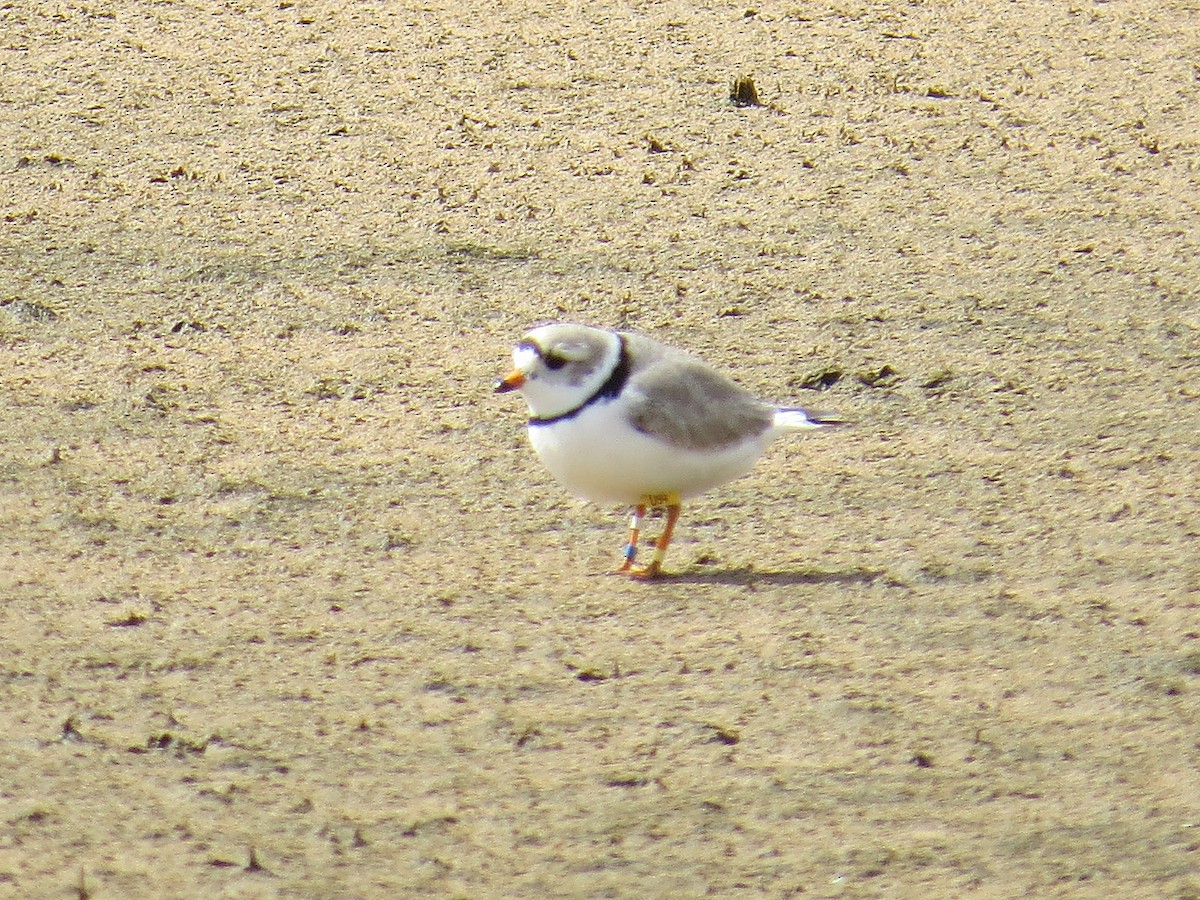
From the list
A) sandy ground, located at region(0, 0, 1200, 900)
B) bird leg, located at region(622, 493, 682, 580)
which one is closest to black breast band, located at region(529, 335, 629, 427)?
bird leg, located at region(622, 493, 682, 580)

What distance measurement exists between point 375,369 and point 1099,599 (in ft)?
8.84

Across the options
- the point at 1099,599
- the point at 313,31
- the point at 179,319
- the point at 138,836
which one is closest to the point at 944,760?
the point at 1099,599

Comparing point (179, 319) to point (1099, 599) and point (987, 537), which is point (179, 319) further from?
point (1099, 599)

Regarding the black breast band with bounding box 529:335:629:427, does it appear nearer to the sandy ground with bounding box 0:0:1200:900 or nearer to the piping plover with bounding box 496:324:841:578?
the piping plover with bounding box 496:324:841:578

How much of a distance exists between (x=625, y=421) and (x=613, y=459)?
4.3 inches

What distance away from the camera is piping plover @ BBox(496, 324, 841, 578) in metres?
4.86

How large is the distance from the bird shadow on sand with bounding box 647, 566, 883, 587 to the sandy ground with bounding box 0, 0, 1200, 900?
0.02m

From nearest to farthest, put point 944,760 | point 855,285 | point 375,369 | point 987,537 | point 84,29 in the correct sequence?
Answer: point 944,760
point 987,537
point 375,369
point 855,285
point 84,29

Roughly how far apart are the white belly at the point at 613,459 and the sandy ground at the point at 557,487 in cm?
30

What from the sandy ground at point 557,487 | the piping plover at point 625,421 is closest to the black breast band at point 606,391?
the piping plover at point 625,421

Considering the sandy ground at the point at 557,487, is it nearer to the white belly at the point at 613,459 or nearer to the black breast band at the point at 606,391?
the white belly at the point at 613,459

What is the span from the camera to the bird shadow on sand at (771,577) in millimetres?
5008

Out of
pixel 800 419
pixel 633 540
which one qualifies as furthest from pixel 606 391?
pixel 800 419

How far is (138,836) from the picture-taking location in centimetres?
384
